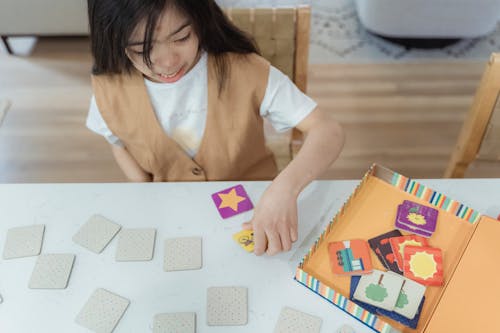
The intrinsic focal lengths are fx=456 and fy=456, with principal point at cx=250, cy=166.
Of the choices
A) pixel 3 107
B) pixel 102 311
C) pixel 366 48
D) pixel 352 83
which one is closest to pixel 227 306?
pixel 102 311

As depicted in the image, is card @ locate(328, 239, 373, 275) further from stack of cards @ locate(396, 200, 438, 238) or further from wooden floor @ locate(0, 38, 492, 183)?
wooden floor @ locate(0, 38, 492, 183)

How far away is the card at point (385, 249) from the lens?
30.5 inches

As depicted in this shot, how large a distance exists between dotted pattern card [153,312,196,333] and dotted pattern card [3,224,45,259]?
0.89ft

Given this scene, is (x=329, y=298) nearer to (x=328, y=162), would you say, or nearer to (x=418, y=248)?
(x=418, y=248)

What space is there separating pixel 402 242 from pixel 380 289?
0.11 m

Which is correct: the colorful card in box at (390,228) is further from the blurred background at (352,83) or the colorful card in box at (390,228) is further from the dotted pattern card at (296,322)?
the blurred background at (352,83)

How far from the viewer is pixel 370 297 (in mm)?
733

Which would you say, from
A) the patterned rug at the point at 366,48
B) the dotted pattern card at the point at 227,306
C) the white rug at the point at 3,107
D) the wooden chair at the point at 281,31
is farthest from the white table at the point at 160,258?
the patterned rug at the point at 366,48

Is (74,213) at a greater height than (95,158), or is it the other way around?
(74,213)

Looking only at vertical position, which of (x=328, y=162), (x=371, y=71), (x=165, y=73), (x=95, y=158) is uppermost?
(x=165, y=73)

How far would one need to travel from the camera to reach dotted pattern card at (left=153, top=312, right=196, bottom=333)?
2.37 ft

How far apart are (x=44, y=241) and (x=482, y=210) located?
820mm

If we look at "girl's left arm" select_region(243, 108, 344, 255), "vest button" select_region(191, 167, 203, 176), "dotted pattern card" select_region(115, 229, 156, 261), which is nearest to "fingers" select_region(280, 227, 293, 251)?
"girl's left arm" select_region(243, 108, 344, 255)

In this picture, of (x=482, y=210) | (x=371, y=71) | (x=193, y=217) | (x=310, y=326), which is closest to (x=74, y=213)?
(x=193, y=217)
